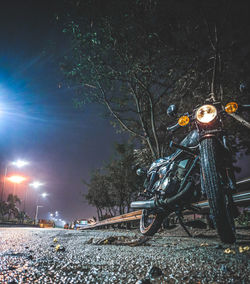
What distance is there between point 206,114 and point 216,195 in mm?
1139

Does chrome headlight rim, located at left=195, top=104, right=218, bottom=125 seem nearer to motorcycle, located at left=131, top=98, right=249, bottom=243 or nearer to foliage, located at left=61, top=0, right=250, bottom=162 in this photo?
motorcycle, located at left=131, top=98, right=249, bottom=243

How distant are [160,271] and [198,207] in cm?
236

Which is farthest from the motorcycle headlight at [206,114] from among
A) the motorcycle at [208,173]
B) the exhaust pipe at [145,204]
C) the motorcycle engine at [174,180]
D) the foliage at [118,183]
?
the foliage at [118,183]

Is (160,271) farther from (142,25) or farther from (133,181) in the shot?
(133,181)

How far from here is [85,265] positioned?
1.74 meters

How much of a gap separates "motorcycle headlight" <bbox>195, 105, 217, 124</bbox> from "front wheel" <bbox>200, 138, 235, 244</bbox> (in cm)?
36

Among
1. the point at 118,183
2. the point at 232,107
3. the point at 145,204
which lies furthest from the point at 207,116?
the point at 118,183

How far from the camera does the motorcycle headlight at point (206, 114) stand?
279 cm

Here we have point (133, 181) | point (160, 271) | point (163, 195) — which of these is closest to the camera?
point (160, 271)

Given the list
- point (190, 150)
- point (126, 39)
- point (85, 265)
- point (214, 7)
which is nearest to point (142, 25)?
point (126, 39)

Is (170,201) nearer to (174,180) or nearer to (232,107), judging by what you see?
(174,180)

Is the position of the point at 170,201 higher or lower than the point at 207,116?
lower

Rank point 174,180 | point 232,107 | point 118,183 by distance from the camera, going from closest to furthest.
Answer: point 232,107, point 174,180, point 118,183

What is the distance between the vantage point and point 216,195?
234 centimetres
